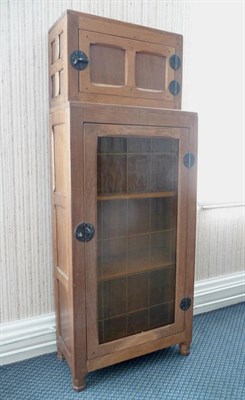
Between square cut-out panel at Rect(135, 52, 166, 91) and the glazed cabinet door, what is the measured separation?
8.5 inches

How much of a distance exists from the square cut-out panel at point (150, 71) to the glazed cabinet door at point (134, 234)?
0.22 metres

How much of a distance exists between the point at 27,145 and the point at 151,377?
51.5 inches

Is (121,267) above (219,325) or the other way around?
above

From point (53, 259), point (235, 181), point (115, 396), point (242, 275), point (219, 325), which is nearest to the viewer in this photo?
point (115, 396)

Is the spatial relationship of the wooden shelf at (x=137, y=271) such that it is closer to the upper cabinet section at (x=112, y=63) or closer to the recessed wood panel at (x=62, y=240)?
the recessed wood panel at (x=62, y=240)

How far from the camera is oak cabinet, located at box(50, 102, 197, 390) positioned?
1422 mm

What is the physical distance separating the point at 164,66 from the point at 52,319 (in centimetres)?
144

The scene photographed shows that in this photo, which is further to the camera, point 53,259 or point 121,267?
point 53,259

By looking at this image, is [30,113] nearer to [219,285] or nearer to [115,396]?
[115,396]

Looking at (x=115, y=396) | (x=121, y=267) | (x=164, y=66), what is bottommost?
(x=115, y=396)

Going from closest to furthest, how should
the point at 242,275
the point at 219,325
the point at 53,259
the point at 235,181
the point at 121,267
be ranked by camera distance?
the point at 121,267 < the point at 53,259 < the point at 219,325 < the point at 235,181 < the point at 242,275

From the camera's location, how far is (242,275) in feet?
8.24

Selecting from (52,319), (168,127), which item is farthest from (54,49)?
(52,319)

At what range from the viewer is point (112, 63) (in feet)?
4.83
